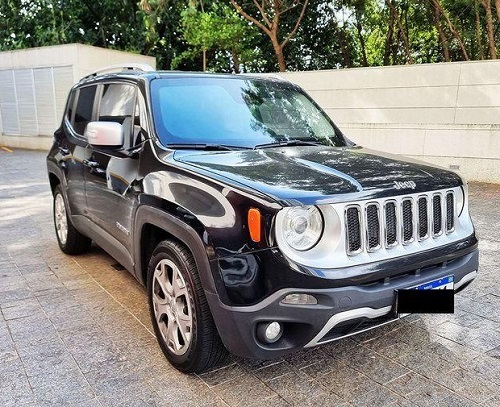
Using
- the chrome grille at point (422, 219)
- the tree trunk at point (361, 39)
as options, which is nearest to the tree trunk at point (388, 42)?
the tree trunk at point (361, 39)

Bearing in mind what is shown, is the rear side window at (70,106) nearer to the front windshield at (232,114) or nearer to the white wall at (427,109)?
the front windshield at (232,114)

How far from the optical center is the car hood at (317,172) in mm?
2275

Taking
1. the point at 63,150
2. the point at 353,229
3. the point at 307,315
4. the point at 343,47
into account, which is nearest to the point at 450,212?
the point at 353,229

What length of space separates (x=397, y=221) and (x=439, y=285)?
0.46 m

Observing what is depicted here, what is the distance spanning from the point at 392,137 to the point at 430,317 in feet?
22.6

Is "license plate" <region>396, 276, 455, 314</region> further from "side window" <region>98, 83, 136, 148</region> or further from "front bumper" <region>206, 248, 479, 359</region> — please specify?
"side window" <region>98, 83, 136, 148</region>

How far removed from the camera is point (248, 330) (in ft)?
7.22

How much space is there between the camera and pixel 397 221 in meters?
2.45

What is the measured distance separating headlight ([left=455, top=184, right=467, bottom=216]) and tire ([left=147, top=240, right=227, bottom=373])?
166 cm

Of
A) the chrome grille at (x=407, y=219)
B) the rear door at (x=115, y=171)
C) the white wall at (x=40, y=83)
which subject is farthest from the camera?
→ the white wall at (x=40, y=83)

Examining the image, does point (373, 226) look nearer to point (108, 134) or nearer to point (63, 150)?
point (108, 134)

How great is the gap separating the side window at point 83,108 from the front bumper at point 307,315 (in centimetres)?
265

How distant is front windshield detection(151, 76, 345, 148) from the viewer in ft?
10.2

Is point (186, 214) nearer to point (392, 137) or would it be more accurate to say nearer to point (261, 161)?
point (261, 161)
